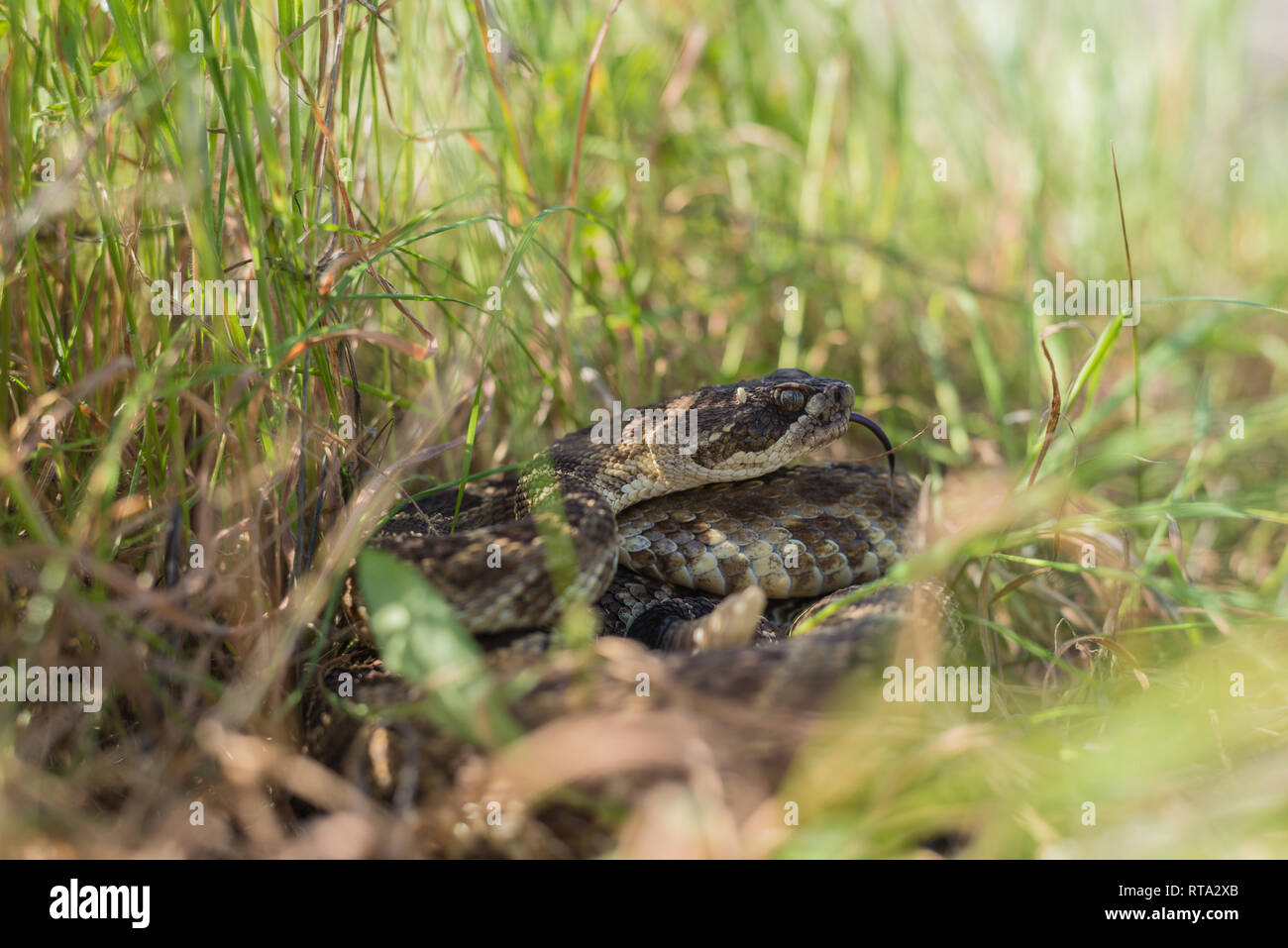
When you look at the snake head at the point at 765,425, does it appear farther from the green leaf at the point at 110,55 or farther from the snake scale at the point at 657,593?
the green leaf at the point at 110,55

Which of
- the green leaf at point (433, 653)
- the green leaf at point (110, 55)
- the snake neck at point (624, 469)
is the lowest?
the green leaf at point (433, 653)

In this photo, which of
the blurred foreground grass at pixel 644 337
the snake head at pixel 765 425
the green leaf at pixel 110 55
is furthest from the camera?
the snake head at pixel 765 425

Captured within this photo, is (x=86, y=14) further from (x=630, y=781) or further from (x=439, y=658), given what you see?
(x=630, y=781)

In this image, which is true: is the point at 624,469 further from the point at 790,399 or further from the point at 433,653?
the point at 433,653

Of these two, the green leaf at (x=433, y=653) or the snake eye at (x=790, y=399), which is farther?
the snake eye at (x=790, y=399)

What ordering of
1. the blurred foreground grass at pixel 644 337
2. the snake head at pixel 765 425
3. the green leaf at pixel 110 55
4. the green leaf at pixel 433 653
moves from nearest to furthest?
the green leaf at pixel 433 653
the blurred foreground grass at pixel 644 337
the green leaf at pixel 110 55
the snake head at pixel 765 425

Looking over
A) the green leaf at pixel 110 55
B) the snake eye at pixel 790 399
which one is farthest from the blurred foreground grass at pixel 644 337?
the snake eye at pixel 790 399

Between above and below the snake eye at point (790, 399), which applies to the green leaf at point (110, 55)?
above
